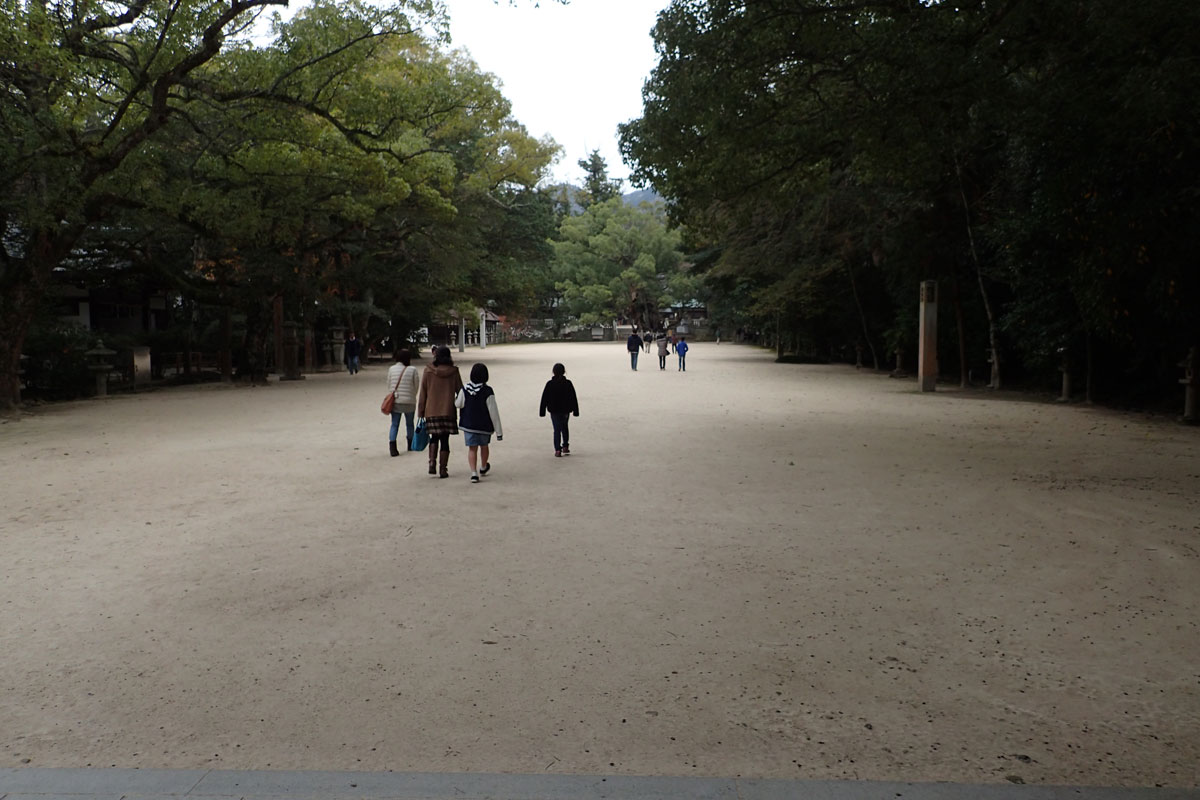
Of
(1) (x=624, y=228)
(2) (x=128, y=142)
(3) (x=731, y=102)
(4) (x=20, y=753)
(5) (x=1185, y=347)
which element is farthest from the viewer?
(1) (x=624, y=228)

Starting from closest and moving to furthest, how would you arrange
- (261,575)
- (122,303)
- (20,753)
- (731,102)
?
(20,753) < (261,575) < (731,102) < (122,303)

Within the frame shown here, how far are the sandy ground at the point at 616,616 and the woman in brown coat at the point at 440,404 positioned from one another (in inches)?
23.0

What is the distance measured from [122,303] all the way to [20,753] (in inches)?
1176

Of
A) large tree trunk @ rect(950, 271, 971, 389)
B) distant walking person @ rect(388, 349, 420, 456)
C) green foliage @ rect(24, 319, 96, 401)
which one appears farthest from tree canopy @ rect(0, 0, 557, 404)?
large tree trunk @ rect(950, 271, 971, 389)

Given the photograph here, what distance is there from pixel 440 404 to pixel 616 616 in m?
5.02

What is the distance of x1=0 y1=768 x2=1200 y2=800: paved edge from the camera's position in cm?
300

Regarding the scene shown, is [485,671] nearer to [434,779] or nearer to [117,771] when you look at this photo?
[434,779]

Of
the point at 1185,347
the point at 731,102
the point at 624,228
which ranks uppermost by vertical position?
the point at 624,228

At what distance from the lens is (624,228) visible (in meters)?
70.1

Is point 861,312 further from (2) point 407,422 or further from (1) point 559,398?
(2) point 407,422

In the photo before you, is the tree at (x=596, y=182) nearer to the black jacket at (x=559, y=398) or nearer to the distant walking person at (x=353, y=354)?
the distant walking person at (x=353, y=354)

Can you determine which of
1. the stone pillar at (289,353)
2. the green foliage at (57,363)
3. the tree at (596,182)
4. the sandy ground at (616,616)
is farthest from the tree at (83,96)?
the tree at (596,182)

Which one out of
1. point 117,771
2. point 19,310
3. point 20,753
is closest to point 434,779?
point 117,771

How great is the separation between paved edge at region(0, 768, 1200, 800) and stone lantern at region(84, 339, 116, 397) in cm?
1934
